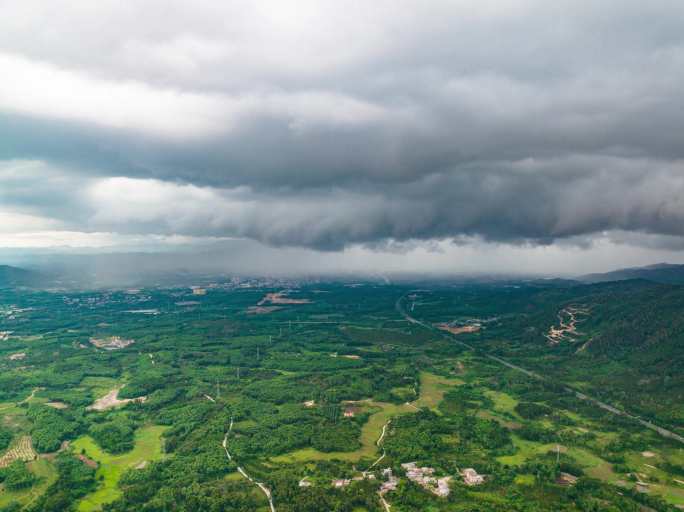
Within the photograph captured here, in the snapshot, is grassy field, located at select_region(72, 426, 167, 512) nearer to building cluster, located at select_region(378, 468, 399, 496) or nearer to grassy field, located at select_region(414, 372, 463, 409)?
building cluster, located at select_region(378, 468, 399, 496)

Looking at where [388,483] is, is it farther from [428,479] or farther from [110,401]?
[110,401]

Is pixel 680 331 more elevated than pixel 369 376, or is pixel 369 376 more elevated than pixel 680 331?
pixel 680 331

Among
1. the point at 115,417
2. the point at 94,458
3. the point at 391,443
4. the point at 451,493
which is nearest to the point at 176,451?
the point at 94,458

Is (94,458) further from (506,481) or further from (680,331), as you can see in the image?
(680,331)

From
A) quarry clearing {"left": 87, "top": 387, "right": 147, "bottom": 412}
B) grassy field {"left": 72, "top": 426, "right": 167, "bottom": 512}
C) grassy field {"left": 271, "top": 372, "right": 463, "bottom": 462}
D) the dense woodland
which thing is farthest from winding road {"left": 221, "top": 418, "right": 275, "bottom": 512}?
quarry clearing {"left": 87, "top": 387, "right": 147, "bottom": 412}

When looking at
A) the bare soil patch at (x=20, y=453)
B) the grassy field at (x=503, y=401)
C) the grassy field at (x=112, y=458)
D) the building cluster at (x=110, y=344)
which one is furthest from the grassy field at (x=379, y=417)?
the building cluster at (x=110, y=344)

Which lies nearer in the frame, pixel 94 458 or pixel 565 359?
pixel 94 458

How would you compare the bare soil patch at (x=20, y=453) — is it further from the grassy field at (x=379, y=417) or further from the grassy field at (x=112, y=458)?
the grassy field at (x=379, y=417)
